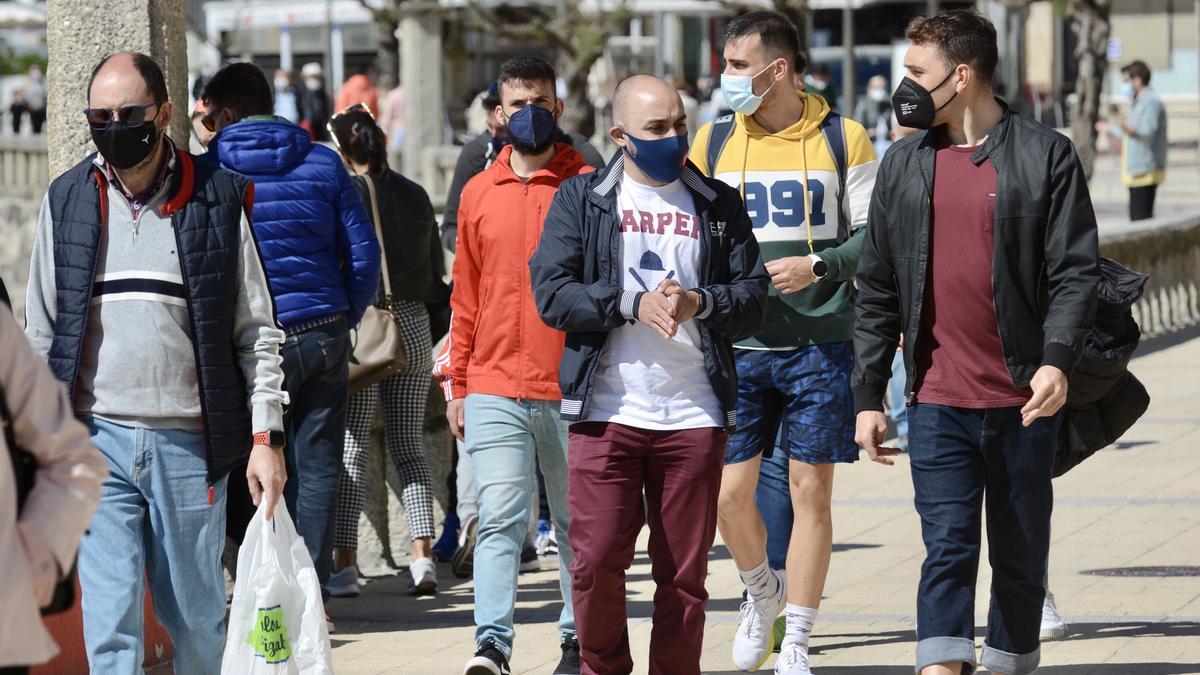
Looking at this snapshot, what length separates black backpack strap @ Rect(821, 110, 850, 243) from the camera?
6.40 metres

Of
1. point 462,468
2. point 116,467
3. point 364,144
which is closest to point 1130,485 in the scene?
point 462,468

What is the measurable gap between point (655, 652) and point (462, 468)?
3266 mm

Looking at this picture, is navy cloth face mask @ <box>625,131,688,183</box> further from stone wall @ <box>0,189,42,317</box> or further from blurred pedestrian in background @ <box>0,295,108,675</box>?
stone wall @ <box>0,189,42,317</box>

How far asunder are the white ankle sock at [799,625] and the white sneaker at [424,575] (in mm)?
2104

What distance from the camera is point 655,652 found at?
216 inches

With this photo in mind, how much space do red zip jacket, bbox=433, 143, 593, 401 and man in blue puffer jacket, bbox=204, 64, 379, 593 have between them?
77 centimetres

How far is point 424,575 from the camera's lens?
26.2 ft

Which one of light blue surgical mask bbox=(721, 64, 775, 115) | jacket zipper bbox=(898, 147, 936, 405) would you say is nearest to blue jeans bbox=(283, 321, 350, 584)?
light blue surgical mask bbox=(721, 64, 775, 115)

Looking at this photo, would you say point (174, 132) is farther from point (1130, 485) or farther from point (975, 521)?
point (1130, 485)

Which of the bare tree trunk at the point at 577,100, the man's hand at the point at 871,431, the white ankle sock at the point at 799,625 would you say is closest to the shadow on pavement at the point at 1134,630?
the white ankle sock at the point at 799,625

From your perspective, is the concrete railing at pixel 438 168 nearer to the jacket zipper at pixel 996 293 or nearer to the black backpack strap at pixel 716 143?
the black backpack strap at pixel 716 143

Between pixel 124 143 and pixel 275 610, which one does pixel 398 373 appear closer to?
pixel 275 610

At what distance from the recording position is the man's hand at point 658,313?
5172 mm

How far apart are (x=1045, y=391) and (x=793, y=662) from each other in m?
1.59
